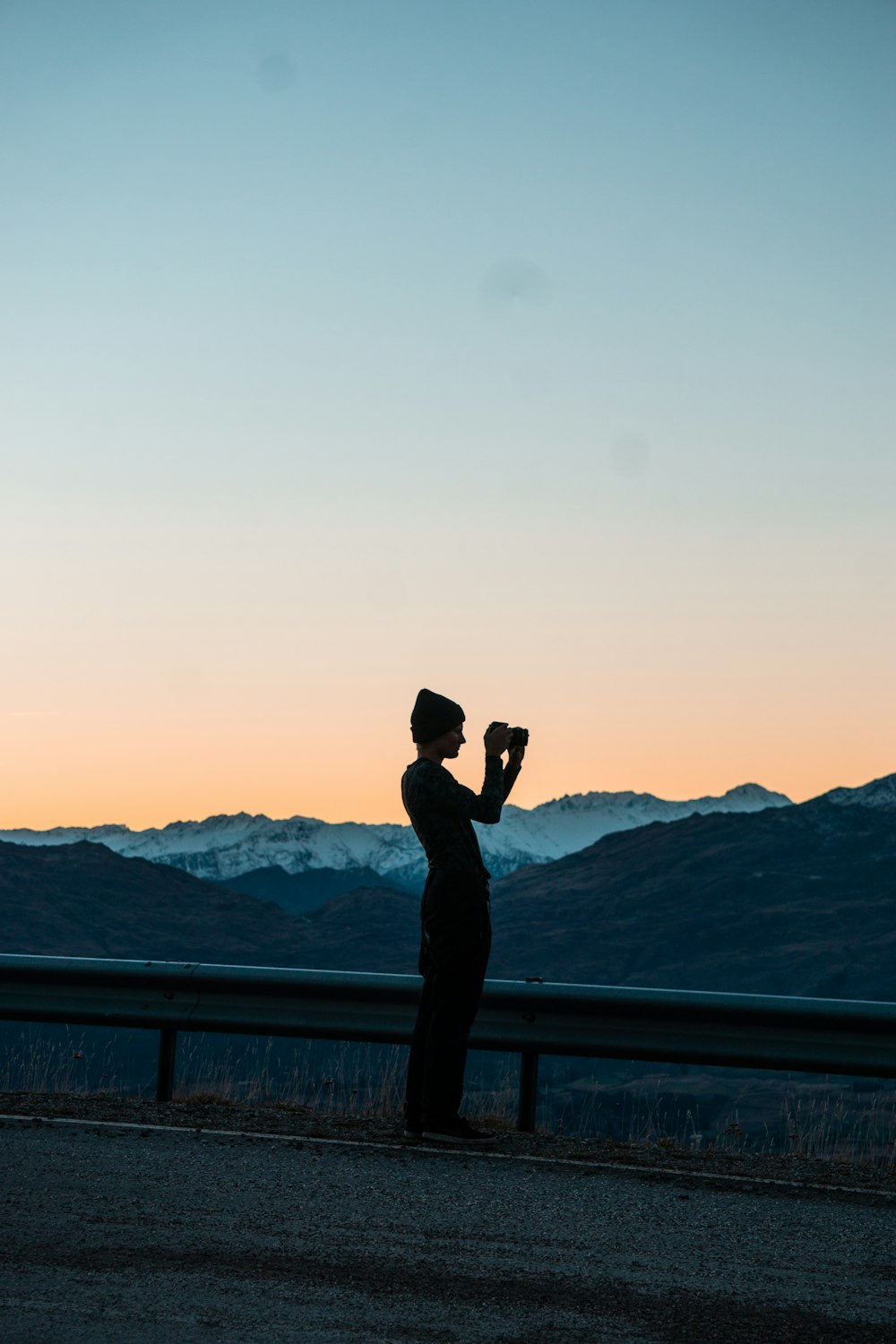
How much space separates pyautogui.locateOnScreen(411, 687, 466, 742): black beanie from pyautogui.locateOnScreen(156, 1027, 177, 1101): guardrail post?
7.09ft

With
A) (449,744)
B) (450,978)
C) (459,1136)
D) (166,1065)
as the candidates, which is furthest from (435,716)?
(166,1065)

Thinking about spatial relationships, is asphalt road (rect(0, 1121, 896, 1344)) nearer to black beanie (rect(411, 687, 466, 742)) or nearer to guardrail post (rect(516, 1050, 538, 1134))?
guardrail post (rect(516, 1050, 538, 1134))

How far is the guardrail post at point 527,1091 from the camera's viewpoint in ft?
22.3

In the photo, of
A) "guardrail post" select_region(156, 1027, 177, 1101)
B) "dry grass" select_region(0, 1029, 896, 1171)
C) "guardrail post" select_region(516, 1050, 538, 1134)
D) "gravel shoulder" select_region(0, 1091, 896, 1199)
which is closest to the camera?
"gravel shoulder" select_region(0, 1091, 896, 1199)

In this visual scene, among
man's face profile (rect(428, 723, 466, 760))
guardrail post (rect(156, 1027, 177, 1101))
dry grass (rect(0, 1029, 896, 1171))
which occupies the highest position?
man's face profile (rect(428, 723, 466, 760))

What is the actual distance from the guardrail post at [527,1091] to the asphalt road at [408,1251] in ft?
2.59

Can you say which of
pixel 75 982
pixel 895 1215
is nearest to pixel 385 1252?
pixel 895 1215

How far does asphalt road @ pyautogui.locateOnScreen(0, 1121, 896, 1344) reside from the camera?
3654 mm

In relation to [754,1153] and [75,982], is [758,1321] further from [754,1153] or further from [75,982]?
[75,982]

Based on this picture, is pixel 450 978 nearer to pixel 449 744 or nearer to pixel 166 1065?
pixel 449 744

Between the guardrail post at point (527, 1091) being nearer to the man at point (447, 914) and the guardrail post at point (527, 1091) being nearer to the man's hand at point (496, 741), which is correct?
the man at point (447, 914)

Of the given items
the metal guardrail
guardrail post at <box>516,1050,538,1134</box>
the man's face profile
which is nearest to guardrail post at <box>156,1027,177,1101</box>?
the metal guardrail

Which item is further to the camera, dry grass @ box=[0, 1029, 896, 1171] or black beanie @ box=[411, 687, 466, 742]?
dry grass @ box=[0, 1029, 896, 1171]

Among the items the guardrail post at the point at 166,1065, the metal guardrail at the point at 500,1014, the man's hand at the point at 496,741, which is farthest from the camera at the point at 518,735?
the guardrail post at the point at 166,1065
